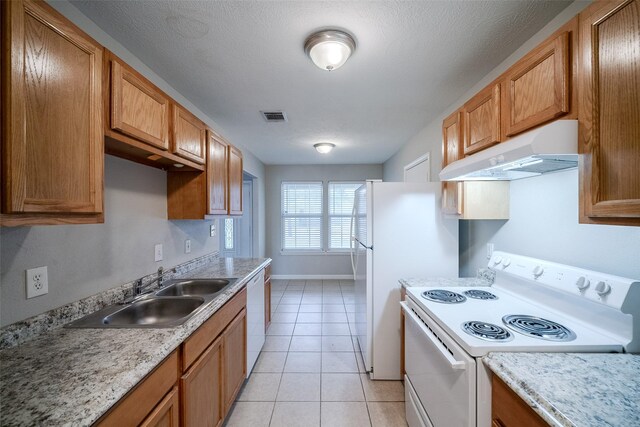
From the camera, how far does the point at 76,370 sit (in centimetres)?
86

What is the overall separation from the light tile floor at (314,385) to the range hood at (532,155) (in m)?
1.82

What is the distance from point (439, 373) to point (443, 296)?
53 cm

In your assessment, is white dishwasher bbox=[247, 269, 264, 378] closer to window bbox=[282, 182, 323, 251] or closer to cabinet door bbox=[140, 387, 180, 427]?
cabinet door bbox=[140, 387, 180, 427]

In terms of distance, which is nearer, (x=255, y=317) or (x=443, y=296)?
(x=443, y=296)

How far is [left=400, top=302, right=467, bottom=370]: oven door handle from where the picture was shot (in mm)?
1040

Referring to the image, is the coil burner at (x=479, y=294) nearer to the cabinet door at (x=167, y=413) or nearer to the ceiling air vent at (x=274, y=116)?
the cabinet door at (x=167, y=413)

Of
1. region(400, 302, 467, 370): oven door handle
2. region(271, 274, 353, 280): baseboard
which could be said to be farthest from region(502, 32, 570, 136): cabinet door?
region(271, 274, 353, 280): baseboard

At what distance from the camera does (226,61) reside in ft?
5.60

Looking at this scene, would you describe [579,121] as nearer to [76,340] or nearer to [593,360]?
[593,360]

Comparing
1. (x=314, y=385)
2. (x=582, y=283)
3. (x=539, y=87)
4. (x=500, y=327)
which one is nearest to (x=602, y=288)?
(x=582, y=283)

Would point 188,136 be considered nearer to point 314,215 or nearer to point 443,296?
point 443,296

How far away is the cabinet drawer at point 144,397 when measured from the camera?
31.2 inches

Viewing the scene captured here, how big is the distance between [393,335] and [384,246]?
31.2 inches

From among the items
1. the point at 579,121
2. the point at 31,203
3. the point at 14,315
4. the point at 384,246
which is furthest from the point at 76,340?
the point at 579,121
